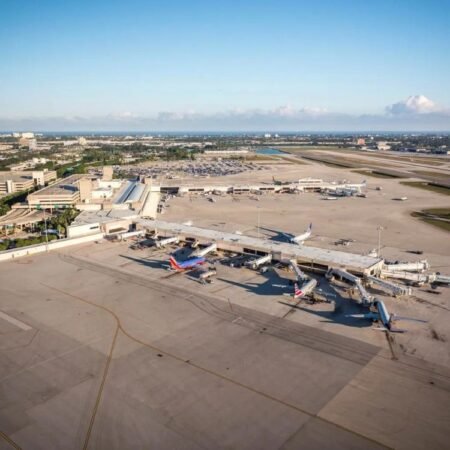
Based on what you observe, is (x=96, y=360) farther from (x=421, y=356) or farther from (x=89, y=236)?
(x=89, y=236)

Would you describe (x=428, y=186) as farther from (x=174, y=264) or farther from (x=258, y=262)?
(x=174, y=264)

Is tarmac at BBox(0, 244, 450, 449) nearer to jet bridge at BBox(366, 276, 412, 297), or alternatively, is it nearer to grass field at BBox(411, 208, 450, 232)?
jet bridge at BBox(366, 276, 412, 297)

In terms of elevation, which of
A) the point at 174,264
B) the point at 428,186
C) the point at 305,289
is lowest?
the point at 428,186

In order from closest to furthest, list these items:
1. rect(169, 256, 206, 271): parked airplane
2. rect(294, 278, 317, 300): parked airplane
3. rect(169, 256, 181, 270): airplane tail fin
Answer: rect(294, 278, 317, 300): parked airplane → rect(169, 256, 181, 270): airplane tail fin → rect(169, 256, 206, 271): parked airplane

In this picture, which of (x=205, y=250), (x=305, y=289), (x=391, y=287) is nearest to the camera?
(x=305, y=289)

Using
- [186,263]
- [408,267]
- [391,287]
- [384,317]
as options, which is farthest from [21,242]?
[408,267]

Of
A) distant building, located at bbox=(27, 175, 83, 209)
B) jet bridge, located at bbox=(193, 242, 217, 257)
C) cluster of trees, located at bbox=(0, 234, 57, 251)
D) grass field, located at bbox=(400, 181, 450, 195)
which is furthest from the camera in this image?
grass field, located at bbox=(400, 181, 450, 195)

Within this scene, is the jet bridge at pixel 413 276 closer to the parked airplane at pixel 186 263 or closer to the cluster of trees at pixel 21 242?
the parked airplane at pixel 186 263

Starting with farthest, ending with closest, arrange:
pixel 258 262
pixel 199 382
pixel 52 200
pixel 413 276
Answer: pixel 52 200 < pixel 258 262 < pixel 413 276 < pixel 199 382

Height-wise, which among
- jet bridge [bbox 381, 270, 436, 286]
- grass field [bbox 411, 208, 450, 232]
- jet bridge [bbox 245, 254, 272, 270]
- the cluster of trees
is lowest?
the cluster of trees

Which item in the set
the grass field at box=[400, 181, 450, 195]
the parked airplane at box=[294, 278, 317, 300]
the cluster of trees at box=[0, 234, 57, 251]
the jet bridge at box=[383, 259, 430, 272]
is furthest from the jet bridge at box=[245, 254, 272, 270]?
the grass field at box=[400, 181, 450, 195]
